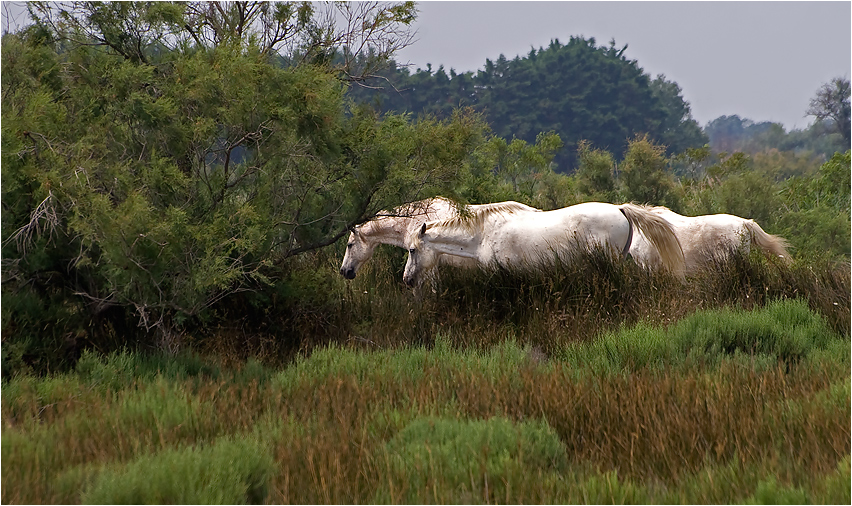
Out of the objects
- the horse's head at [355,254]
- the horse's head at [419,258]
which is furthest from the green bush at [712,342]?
the horse's head at [355,254]

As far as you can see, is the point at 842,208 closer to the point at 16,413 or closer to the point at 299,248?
the point at 299,248

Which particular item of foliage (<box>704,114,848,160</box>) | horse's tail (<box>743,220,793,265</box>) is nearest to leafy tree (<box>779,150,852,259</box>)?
horse's tail (<box>743,220,793,265</box>)

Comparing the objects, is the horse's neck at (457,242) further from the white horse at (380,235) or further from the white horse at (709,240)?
the white horse at (709,240)

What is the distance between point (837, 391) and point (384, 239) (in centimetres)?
618

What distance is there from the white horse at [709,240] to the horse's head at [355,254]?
3.29 metres

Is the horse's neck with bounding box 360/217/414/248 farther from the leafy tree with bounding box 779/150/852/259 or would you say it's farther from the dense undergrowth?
the leafy tree with bounding box 779/150/852/259

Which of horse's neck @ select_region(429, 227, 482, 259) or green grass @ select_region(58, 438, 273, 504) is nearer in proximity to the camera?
green grass @ select_region(58, 438, 273, 504)

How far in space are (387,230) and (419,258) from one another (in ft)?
3.16

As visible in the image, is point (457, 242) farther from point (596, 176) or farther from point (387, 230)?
point (596, 176)

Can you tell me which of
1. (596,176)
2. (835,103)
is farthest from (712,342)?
(835,103)

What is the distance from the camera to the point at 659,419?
4703 millimetres

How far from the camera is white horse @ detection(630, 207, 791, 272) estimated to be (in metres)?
9.74

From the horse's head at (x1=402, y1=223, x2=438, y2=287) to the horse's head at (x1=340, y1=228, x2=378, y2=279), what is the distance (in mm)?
937

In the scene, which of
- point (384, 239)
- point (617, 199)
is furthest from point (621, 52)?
point (384, 239)
